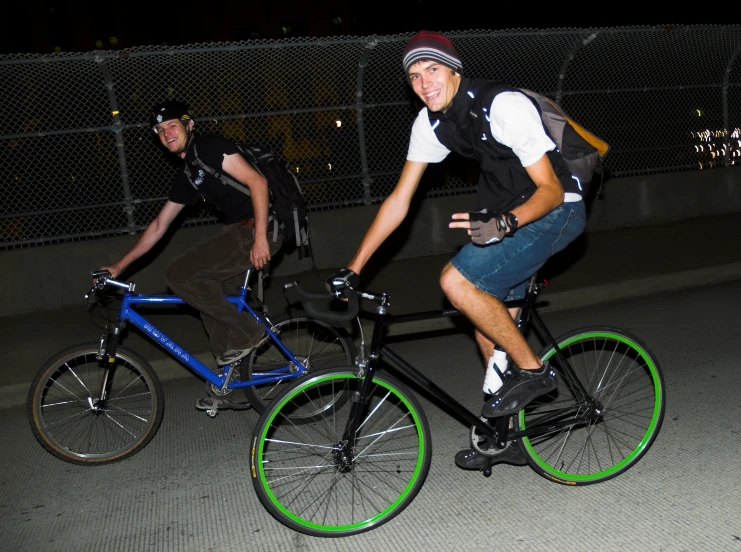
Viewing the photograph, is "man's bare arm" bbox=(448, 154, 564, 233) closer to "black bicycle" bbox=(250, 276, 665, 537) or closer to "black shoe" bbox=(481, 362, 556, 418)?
"black bicycle" bbox=(250, 276, 665, 537)

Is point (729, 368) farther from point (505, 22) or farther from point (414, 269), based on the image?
point (505, 22)

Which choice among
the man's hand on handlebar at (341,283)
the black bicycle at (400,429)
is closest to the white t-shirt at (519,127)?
the black bicycle at (400,429)

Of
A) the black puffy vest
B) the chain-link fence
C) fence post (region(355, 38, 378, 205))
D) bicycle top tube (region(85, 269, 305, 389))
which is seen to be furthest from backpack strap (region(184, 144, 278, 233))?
fence post (region(355, 38, 378, 205))

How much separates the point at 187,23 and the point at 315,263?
3759 centimetres

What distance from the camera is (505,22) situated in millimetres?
28188

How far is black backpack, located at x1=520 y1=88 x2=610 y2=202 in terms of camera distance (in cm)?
350

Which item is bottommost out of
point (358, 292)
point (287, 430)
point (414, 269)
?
point (414, 269)

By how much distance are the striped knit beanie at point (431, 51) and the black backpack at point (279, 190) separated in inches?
75.5

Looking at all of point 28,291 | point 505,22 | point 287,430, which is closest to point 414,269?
point 28,291

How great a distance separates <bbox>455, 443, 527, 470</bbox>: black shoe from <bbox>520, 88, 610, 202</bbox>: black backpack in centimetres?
132

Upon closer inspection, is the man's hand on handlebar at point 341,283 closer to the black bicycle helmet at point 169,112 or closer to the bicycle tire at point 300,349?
the bicycle tire at point 300,349

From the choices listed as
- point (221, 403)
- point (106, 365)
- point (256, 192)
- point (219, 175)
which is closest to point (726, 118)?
point (256, 192)

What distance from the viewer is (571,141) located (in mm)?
3561

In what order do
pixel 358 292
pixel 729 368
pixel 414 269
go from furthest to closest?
pixel 414 269, pixel 729 368, pixel 358 292
